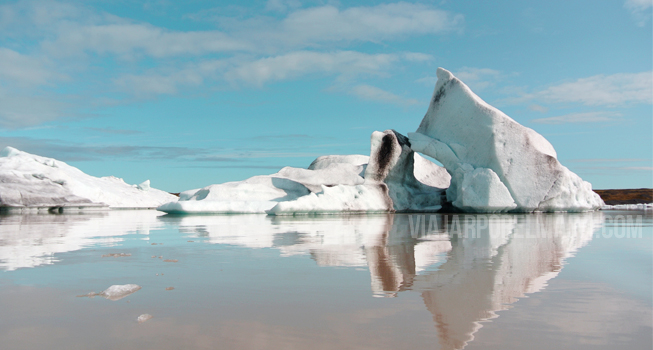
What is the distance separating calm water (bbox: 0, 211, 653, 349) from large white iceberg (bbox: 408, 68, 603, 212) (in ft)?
41.9

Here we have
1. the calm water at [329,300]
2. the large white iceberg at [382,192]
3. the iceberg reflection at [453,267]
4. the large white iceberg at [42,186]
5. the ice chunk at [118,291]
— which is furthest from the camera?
the large white iceberg at [42,186]

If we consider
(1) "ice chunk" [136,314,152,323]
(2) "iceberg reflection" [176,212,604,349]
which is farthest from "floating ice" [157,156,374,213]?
(1) "ice chunk" [136,314,152,323]

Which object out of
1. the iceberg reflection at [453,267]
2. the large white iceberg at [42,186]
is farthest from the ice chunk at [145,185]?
the iceberg reflection at [453,267]

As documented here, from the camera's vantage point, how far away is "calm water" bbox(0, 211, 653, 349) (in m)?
2.10

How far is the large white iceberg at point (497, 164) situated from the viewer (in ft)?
57.2

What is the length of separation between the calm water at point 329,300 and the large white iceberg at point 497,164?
41.9ft

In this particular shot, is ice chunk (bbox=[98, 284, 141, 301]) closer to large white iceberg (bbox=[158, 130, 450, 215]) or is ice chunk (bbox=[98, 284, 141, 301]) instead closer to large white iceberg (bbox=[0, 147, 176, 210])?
large white iceberg (bbox=[158, 130, 450, 215])

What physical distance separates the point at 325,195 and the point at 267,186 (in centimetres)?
353

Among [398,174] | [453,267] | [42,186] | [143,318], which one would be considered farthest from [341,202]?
[143,318]

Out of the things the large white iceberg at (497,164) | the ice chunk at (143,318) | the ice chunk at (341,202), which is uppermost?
the large white iceberg at (497,164)

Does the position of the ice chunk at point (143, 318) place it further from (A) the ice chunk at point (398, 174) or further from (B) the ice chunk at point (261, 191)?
(A) the ice chunk at point (398, 174)

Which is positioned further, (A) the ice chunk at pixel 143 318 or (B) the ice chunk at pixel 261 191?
(B) the ice chunk at pixel 261 191

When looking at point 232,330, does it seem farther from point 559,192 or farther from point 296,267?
point 559,192

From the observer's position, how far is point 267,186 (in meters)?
19.5
